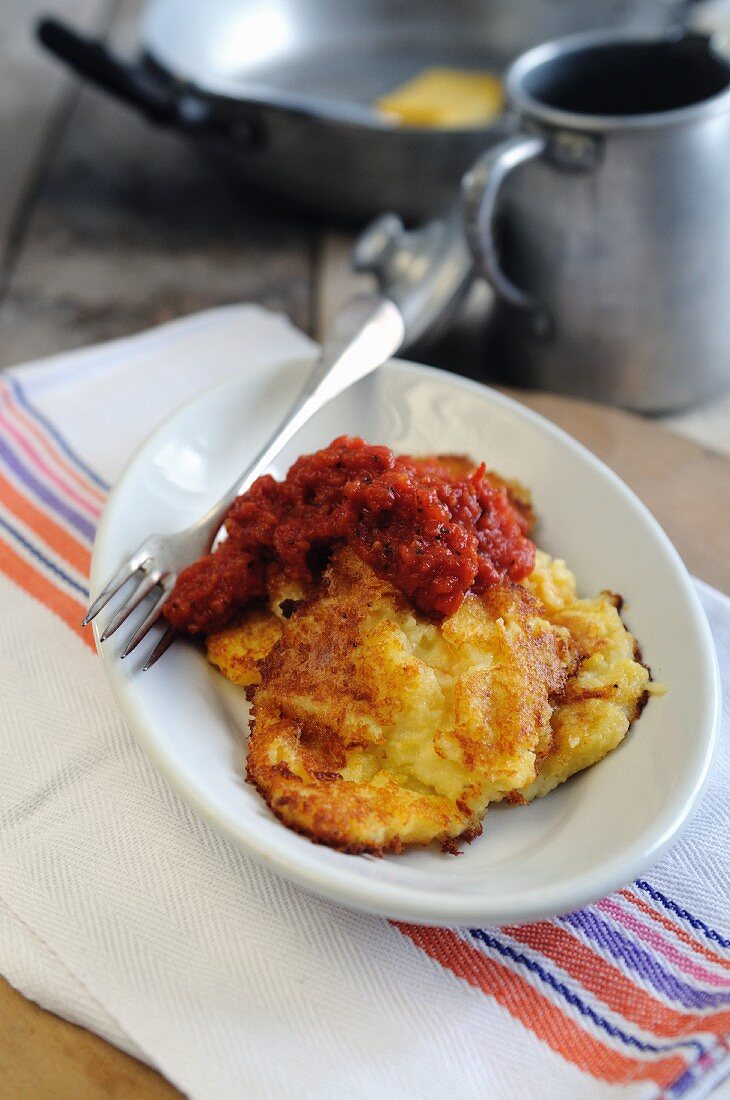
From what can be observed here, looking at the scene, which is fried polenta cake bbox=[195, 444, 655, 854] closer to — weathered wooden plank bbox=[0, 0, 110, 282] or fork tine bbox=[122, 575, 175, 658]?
fork tine bbox=[122, 575, 175, 658]

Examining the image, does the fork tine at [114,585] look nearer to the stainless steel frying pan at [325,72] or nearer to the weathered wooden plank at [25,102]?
the stainless steel frying pan at [325,72]

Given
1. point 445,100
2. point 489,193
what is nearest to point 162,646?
point 489,193

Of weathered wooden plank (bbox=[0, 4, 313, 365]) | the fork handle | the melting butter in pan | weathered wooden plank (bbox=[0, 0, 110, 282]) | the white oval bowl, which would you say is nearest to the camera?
the white oval bowl

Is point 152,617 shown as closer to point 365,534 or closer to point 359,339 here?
point 365,534

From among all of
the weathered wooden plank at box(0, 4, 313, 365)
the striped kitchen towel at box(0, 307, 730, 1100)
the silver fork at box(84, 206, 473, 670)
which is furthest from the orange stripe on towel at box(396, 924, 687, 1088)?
the weathered wooden plank at box(0, 4, 313, 365)

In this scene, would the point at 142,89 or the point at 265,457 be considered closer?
the point at 265,457

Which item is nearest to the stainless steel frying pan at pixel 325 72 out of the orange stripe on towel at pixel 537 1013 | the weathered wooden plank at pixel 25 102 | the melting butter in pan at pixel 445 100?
the melting butter in pan at pixel 445 100
